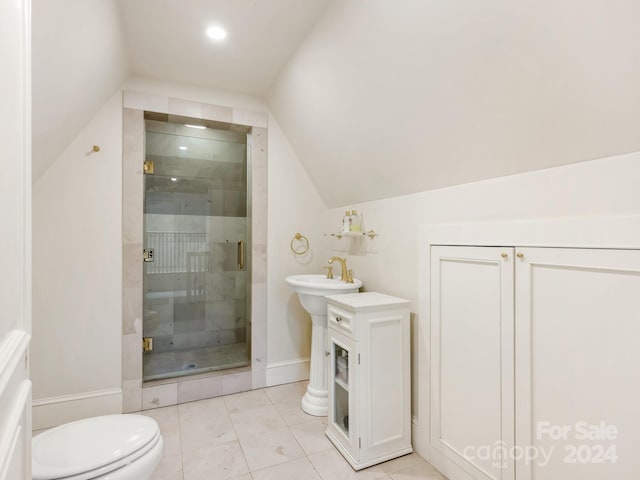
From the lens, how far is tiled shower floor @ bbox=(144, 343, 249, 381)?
2543mm

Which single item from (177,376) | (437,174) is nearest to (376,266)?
(437,174)

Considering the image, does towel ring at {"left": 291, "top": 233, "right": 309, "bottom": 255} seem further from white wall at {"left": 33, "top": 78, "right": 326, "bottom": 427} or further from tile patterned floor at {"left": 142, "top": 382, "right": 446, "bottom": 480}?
white wall at {"left": 33, "top": 78, "right": 326, "bottom": 427}

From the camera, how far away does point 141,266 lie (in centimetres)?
241

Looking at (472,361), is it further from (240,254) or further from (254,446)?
(240,254)

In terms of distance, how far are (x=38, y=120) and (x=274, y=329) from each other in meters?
2.13

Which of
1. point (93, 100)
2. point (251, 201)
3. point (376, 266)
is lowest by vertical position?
point (376, 266)

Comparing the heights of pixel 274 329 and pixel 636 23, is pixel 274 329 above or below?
below

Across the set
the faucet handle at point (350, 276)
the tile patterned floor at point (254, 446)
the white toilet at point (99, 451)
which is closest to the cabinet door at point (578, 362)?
the tile patterned floor at point (254, 446)

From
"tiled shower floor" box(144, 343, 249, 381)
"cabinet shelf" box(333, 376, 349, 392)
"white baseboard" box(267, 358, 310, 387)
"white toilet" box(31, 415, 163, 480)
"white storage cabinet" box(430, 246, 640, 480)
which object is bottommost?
"white baseboard" box(267, 358, 310, 387)

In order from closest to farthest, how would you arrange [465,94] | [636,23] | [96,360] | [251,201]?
[636,23]
[465,94]
[96,360]
[251,201]

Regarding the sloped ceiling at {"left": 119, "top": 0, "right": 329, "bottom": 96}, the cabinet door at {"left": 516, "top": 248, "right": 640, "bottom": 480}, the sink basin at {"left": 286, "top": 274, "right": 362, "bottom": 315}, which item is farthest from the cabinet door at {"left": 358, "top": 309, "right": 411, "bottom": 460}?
the sloped ceiling at {"left": 119, "top": 0, "right": 329, "bottom": 96}

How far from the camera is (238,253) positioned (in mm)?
2877

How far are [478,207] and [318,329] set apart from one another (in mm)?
1456

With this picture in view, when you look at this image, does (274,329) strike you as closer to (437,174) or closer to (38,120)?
(437,174)
